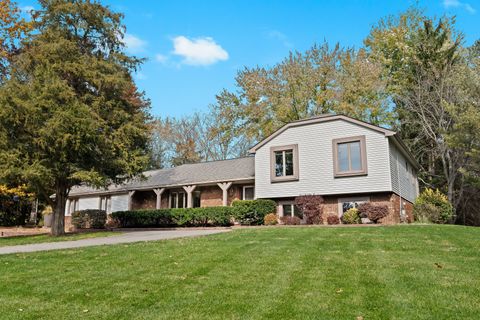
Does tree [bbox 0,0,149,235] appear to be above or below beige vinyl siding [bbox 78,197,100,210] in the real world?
above

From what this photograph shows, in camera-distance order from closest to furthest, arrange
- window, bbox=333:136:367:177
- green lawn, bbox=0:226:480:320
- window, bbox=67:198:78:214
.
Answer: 1. green lawn, bbox=0:226:480:320
2. window, bbox=333:136:367:177
3. window, bbox=67:198:78:214

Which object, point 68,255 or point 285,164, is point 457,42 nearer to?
point 285,164

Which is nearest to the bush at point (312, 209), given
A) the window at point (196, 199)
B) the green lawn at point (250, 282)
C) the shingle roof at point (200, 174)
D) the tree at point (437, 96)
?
the shingle roof at point (200, 174)

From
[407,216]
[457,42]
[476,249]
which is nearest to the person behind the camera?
[476,249]

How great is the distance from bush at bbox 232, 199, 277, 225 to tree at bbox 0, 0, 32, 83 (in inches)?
657

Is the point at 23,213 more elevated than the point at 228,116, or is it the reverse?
the point at 228,116

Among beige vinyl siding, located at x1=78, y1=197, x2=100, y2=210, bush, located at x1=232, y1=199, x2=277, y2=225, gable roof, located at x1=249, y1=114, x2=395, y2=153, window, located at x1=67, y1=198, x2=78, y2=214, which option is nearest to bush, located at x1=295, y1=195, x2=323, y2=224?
bush, located at x1=232, y1=199, x2=277, y2=225

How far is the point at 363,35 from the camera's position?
34375 mm

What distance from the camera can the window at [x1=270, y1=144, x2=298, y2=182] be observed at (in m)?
20.3

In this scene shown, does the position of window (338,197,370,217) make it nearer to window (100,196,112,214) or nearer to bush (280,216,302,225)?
bush (280,216,302,225)

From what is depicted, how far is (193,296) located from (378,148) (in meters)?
14.7

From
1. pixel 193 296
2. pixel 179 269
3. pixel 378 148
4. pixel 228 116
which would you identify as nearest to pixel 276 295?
pixel 193 296

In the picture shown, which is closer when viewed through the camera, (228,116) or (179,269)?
(179,269)

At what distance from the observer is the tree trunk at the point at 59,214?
1740 centimetres
